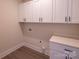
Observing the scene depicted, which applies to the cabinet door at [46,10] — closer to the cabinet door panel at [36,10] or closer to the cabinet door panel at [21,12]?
the cabinet door panel at [36,10]

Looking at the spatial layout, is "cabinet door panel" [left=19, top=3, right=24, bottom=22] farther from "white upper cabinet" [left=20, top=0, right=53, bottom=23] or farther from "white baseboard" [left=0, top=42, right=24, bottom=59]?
"white baseboard" [left=0, top=42, right=24, bottom=59]

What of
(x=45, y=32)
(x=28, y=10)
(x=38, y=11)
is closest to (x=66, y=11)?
(x=38, y=11)

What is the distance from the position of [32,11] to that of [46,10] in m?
0.61

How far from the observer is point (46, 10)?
212cm

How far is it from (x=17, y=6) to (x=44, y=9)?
1.45 meters

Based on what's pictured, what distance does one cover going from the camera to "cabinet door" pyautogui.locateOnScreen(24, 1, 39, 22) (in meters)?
2.38

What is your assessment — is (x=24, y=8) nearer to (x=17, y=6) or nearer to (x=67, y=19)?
(x=17, y=6)

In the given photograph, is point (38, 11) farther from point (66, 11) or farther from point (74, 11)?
point (74, 11)

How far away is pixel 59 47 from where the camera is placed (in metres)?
1.73

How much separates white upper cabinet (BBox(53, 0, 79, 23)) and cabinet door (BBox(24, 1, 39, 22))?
0.66 m

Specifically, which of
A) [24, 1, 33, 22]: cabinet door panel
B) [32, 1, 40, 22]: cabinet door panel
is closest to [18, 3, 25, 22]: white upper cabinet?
[24, 1, 33, 22]: cabinet door panel

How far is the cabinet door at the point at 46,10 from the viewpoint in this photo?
205cm

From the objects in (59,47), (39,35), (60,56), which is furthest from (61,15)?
(39,35)

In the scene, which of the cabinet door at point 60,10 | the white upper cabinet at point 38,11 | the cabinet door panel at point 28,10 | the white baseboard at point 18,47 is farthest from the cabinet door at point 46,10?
the white baseboard at point 18,47
